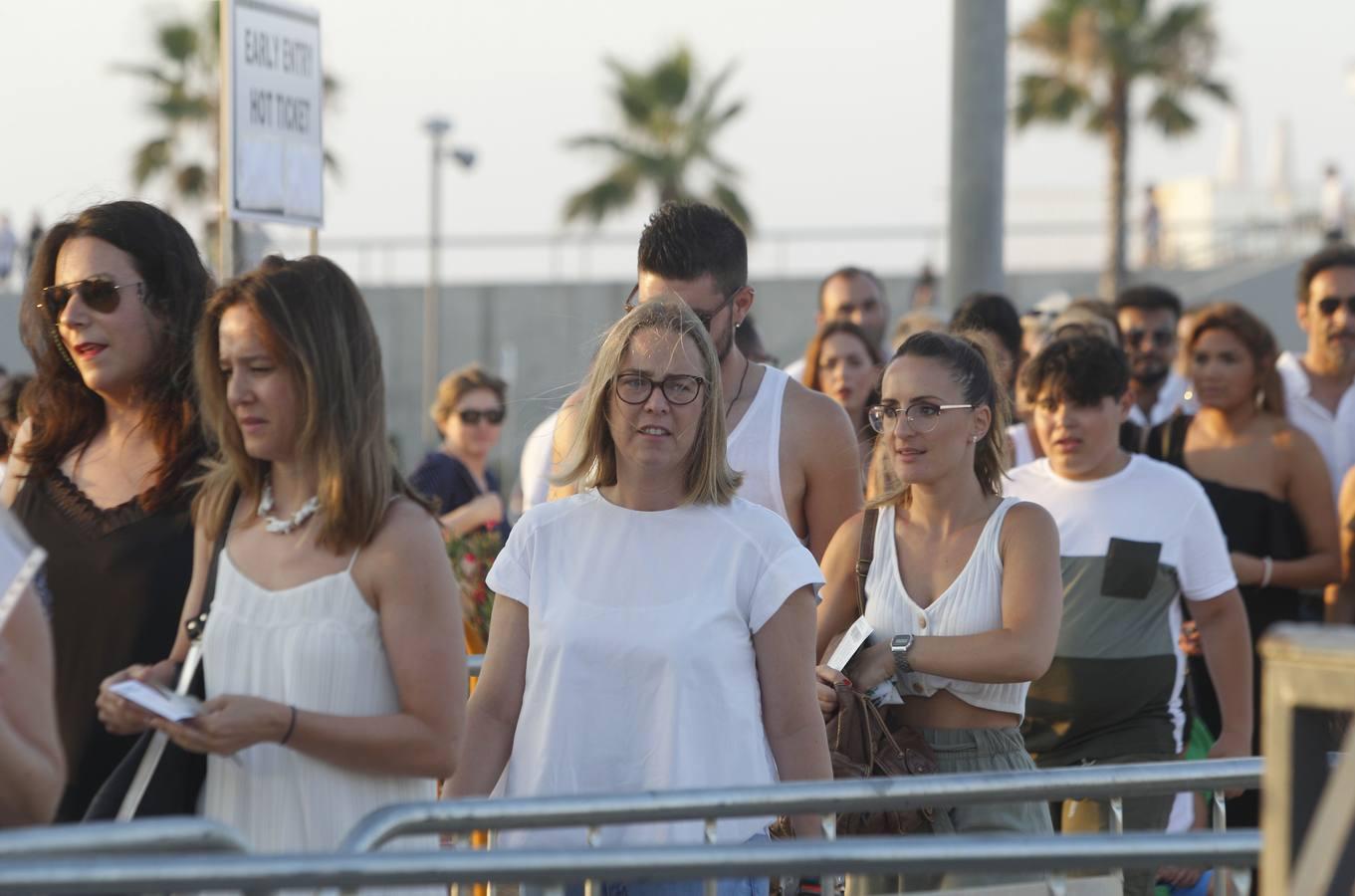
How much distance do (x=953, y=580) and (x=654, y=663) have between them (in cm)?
110

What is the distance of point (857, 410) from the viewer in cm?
733

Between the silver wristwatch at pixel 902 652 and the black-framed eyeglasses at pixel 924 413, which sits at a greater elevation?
the black-framed eyeglasses at pixel 924 413

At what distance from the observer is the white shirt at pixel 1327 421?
23.2 ft

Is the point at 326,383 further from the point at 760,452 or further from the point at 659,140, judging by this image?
the point at 659,140

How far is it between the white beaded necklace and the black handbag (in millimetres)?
204

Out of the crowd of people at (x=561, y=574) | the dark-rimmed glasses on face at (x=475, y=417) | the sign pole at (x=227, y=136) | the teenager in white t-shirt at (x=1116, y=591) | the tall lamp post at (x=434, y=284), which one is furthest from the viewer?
the tall lamp post at (x=434, y=284)

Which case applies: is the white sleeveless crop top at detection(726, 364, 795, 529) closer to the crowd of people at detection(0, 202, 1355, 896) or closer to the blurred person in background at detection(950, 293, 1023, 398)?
the crowd of people at detection(0, 202, 1355, 896)

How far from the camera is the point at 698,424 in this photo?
12.3ft

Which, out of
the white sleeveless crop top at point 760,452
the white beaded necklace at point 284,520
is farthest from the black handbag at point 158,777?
the white sleeveless crop top at point 760,452

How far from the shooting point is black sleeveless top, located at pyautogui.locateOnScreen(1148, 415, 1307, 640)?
6484mm

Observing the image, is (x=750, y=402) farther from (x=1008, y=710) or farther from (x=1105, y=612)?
(x=1105, y=612)

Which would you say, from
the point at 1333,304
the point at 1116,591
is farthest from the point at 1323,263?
the point at 1116,591

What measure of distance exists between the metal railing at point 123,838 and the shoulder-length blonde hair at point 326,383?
2.09ft

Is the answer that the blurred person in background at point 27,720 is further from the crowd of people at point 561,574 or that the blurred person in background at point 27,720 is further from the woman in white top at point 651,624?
the woman in white top at point 651,624
